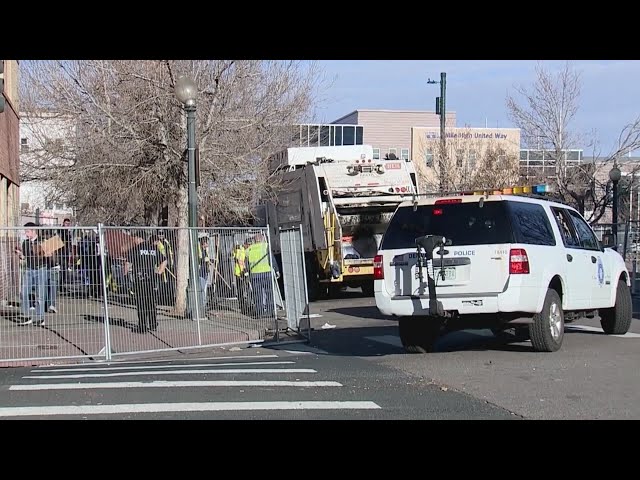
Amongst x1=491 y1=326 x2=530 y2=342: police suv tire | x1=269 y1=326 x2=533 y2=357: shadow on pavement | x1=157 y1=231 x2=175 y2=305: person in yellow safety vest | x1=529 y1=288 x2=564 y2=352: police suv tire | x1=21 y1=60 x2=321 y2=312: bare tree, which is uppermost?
x1=21 y1=60 x2=321 y2=312: bare tree

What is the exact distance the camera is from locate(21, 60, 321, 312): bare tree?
1739 cm

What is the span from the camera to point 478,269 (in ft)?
35.1

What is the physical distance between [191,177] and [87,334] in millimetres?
3700

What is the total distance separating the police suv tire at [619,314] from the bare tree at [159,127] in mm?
8535

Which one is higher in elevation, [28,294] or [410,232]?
[410,232]

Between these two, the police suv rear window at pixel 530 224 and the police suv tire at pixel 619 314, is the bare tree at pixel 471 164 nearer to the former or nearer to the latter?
the police suv tire at pixel 619 314

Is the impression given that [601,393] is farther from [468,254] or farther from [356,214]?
[356,214]

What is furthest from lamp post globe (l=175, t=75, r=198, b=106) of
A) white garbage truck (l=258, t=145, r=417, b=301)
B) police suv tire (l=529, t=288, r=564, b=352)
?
police suv tire (l=529, t=288, r=564, b=352)

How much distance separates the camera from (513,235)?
35.2 ft

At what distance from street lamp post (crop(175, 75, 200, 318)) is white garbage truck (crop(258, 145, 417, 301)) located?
5685mm

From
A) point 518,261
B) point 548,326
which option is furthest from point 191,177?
point 548,326

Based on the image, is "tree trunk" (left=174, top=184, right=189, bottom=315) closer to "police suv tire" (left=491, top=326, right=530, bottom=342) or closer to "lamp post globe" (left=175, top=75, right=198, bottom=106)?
"lamp post globe" (left=175, top=75, right=198, bottom=106)
